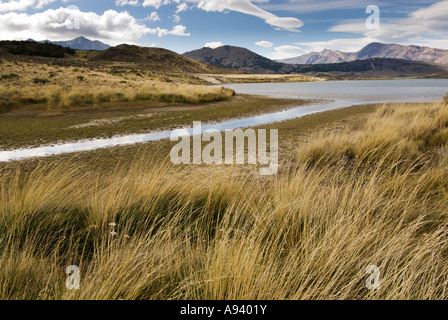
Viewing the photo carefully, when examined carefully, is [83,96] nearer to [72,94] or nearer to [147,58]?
[72,94]

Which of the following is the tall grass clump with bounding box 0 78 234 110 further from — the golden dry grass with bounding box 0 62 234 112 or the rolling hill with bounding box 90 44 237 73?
the rolling hill with bounding box 90 44 237 73

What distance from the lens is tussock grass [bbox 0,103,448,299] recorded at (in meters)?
1.86

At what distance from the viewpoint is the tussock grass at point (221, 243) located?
1.86 metres

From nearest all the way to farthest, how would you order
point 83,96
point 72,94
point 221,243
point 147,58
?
1. point 221,243
2. point 72,94
3. point 83,96
4. point 147,58

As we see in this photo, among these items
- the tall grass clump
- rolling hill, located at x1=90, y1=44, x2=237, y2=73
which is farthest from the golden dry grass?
rolling hill, located at x1=90, y1=44, x2=237, y2=73

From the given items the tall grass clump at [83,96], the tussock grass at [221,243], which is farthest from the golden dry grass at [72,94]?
the tussock grass at [221,243]

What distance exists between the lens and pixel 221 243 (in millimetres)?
2092

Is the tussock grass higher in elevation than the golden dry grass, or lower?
lower

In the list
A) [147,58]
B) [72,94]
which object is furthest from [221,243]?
[147,58]

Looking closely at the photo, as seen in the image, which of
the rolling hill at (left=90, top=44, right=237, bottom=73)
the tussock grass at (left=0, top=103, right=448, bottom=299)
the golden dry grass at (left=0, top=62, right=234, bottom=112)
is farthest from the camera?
the rolling hill at (left=90, top=44, right=237, bottom=73)

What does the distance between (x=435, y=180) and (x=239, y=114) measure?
14.1 metres

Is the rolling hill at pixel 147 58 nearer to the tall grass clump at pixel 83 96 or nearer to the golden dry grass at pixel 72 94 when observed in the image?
the golden dry grass at pixel 72 94

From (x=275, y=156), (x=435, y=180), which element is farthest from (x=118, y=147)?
(x=435, y=180)

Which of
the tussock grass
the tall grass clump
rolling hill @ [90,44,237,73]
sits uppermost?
rolling hill @ [90,44,237,73]
